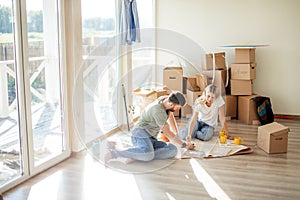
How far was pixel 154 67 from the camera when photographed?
634 cm

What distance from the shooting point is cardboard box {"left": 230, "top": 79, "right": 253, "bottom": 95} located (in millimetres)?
5500

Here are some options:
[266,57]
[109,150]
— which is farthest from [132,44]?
[266,57]

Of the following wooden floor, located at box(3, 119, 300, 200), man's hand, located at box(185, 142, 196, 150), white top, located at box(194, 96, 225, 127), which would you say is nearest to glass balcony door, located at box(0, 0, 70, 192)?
wooden floor, located at box(3, 119, 300, 200)

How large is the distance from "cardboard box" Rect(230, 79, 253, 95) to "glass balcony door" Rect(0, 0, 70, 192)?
282cm

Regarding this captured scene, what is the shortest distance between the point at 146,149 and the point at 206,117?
1.22 metres

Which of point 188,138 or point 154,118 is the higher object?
point 154,118

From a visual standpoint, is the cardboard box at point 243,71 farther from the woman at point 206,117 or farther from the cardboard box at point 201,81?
the woman at point 206,117

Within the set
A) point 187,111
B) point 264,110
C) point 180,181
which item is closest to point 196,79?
point 187,111

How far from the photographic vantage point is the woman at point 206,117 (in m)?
4.49

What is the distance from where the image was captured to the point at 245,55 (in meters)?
5.45

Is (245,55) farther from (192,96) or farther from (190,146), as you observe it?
(190,146)

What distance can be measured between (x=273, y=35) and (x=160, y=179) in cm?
349

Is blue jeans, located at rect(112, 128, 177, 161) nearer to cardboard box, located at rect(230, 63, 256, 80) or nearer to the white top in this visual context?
the white top

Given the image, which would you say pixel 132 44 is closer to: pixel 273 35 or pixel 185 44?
pixel 185 44
